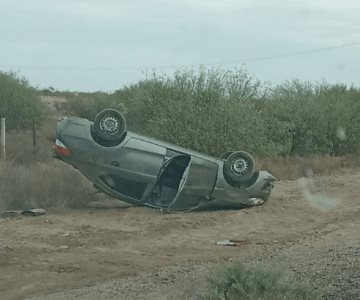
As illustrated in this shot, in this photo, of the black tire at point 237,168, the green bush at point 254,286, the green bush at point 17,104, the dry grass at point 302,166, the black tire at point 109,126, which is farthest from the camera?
the green bush at point 17,104

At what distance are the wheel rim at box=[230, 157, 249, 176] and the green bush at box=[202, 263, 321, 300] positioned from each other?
986cm

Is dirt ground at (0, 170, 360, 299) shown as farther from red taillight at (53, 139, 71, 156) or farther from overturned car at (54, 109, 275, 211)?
red taillight at (53, 139, 71, 156)

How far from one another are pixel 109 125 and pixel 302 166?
12302mm

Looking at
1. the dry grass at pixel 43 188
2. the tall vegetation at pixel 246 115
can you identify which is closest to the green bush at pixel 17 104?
the tall vegetation at pixel 246 115

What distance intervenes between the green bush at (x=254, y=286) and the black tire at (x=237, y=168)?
980cm

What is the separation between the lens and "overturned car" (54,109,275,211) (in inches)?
693

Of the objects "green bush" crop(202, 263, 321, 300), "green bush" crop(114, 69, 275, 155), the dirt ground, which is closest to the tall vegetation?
"green bush" crop(114, 69, 275, 155)

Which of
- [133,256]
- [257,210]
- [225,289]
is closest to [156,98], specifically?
[257,210]

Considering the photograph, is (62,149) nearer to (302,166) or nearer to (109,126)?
(109,126)

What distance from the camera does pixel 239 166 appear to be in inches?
729

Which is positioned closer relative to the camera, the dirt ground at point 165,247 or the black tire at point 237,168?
the dirt ground at point 165,247

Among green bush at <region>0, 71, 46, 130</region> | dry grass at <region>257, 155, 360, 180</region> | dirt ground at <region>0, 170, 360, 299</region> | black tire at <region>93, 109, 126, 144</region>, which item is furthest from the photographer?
green bush at <region>0, 71, 46, 130</region>

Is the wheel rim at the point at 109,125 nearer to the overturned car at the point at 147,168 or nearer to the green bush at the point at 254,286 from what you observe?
the overturned car at the point at 147,168

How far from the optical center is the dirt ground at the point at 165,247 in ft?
36.0
